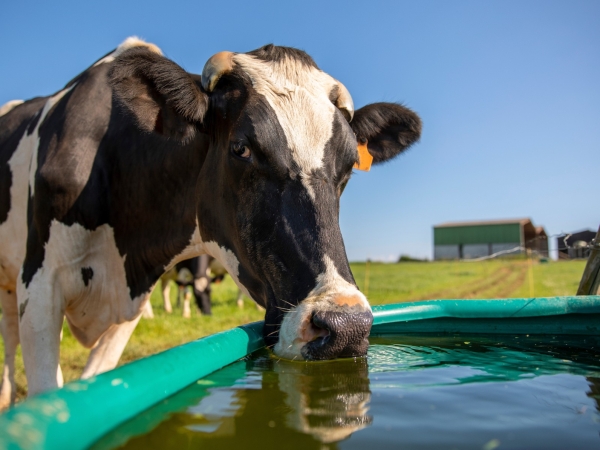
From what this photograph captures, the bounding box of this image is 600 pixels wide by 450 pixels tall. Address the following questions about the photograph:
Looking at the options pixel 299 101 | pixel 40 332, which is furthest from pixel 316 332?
pixel 40 332

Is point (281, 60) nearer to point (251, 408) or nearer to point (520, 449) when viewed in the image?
point (251, 408)

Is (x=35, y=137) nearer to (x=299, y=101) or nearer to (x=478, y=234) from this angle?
(x=299, y=101)

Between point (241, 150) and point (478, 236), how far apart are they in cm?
6041

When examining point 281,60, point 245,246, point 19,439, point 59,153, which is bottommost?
point 19,439

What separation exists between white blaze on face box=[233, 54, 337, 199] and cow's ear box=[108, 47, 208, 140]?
339 millimetres

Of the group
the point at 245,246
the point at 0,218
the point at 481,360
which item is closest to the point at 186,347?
the point at 245,246

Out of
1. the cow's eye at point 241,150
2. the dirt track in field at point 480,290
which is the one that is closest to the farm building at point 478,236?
the dirt track in field at point 480,290

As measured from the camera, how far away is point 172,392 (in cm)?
146

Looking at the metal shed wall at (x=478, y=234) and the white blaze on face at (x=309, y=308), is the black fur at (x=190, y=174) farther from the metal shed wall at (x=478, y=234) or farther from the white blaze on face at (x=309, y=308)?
the metal shed wall at (x=478, y=234)

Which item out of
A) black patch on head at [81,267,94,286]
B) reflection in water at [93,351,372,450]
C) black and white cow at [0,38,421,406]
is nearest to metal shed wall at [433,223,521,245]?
black and white cow at [0,38,421,406]

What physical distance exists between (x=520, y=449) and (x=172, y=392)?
0.88 meters

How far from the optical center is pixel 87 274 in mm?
3596

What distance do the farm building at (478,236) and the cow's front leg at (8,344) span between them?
168 ft

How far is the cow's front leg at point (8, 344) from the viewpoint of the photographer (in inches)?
197
